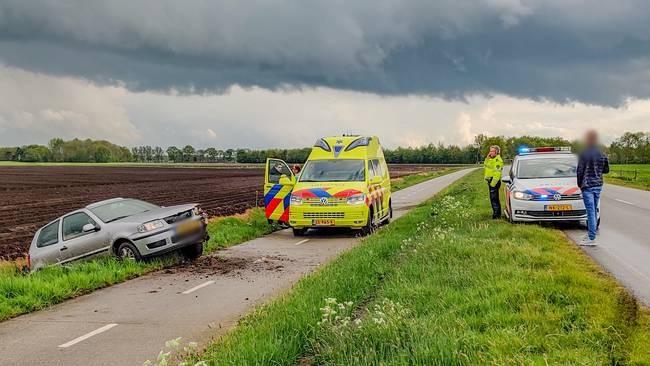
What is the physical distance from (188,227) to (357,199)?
197 inches

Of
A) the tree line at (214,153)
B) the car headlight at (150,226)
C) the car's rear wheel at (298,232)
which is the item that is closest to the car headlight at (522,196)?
the car's rear wheel at (298,232)

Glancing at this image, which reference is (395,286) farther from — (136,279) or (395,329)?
(136,279)

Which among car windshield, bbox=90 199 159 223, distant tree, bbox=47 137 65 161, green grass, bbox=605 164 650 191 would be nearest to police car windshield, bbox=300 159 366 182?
car windshield, bbox=90 199 159 223

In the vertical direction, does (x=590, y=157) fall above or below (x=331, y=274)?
above

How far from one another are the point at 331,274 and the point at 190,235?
3.84 m

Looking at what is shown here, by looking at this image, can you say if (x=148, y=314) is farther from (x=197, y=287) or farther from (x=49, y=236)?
(x=49, y=236)

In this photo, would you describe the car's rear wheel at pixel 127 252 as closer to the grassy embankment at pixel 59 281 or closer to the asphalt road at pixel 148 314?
the grassy embankment at pixel 59 281

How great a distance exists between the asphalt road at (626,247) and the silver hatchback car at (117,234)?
303 inches

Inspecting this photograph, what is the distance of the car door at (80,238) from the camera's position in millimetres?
10828

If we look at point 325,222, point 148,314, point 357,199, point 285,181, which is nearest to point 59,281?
point 148,314

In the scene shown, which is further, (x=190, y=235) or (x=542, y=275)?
(x=190, y=235)

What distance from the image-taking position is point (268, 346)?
17.2 ft

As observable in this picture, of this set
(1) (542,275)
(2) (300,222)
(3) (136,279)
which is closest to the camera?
(1) (542,275)

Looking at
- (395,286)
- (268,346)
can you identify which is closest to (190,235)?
(395,286)
